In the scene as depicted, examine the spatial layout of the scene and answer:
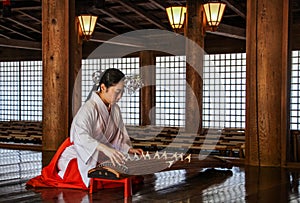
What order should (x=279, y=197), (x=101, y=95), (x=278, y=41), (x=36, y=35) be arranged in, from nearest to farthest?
(x=279, y=197)
(x=101, y=95)
(x=278, y=41)
(x=36, y=35)

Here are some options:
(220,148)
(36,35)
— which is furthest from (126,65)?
(220,148)

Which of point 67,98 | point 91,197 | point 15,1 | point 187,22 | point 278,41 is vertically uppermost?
point 15,1

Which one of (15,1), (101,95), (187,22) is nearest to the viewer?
(101,95)

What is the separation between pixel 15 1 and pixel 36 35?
2.70m

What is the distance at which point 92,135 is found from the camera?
4184 millimetres

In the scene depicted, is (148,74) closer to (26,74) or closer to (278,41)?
(26,74)

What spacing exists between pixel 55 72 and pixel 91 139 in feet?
8.50

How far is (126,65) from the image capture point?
14.0 m

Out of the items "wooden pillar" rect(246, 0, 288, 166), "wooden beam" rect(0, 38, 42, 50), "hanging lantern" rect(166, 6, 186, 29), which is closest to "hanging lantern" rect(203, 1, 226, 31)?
"hanging lantern" rect(166, 6, 186, 29)

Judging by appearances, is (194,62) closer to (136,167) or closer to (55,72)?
(55,72)

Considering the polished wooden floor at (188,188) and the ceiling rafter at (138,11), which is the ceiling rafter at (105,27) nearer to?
the ceiling rafter at (138,11)

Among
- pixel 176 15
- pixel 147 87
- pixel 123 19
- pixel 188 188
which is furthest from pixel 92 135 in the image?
pixel 147 87

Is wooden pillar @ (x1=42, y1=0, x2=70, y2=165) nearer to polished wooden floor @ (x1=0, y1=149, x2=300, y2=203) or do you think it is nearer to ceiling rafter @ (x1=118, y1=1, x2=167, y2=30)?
polished wooden floor @ (x1=0, y1=149, x2=300, y2=203)

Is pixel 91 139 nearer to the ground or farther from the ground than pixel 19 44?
nearer to the ground
